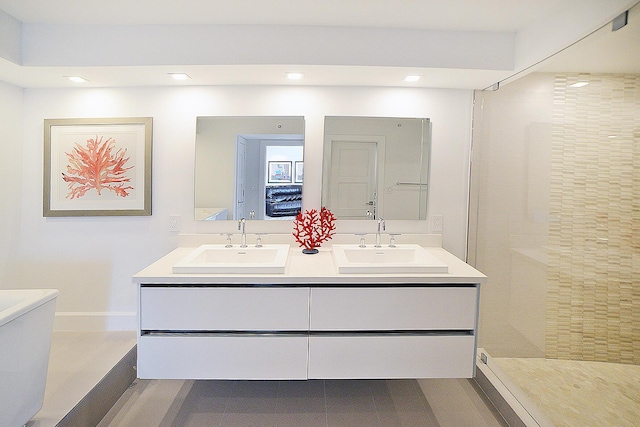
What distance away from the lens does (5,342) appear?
170 centimetres

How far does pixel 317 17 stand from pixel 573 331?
6.47 feet

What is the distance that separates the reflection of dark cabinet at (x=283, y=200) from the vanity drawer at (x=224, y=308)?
904 mm

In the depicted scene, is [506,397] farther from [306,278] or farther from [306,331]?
[306,278]

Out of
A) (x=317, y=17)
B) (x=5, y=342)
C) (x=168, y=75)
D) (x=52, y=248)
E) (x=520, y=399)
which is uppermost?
(x=317, y=17)

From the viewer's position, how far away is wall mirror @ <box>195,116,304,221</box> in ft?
9.50

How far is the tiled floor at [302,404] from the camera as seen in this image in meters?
2.22

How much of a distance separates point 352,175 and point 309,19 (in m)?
1.03

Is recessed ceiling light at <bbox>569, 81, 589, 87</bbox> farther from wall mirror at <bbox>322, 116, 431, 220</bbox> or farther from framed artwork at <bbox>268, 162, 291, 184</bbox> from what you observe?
framed artwork at <bbox>268, 162, 291, 184</bbox>

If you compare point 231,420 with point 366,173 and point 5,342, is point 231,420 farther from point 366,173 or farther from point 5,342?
point 366,173

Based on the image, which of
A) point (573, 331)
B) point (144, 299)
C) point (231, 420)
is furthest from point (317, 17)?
point (231, 420)

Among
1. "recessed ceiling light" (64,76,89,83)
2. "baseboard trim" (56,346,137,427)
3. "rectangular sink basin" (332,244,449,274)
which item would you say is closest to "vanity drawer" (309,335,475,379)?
"rectangular sink basin" (332,244,449,274)

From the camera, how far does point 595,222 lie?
1708mm

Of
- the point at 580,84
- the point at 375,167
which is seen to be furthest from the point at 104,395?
the point at 580,84

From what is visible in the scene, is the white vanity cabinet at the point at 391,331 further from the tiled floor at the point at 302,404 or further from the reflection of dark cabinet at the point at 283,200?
the reflection of dark cabinet at the point at 283,200
